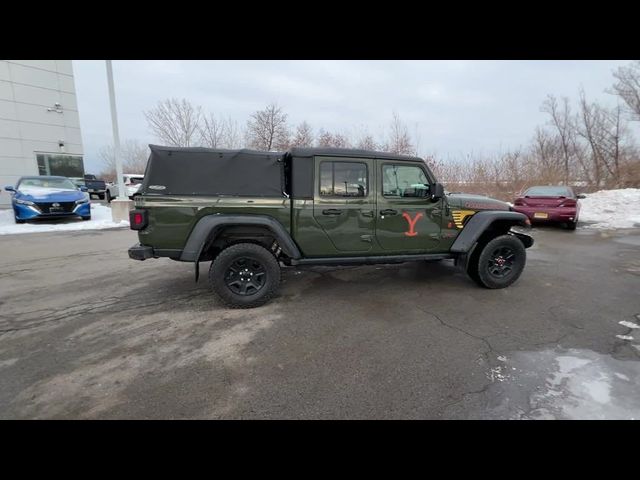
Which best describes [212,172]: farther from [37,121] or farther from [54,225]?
[37,121]

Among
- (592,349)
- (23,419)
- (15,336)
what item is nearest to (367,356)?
(592,349)

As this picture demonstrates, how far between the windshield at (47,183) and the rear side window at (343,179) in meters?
11.6

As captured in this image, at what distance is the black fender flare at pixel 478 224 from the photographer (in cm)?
438

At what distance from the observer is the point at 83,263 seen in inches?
235

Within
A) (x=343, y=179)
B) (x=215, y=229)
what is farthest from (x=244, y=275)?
(x=343, y=179)

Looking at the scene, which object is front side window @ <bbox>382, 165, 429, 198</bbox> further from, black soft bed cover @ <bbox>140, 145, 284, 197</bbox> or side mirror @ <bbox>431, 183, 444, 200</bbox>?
black soft bed cover @ <bbox>140, 145, 284, 197</bbox>

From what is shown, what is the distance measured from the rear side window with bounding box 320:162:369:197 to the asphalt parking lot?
149 centimetres

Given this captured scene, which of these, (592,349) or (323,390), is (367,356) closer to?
(323,390)

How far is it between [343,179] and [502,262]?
2.87 metres

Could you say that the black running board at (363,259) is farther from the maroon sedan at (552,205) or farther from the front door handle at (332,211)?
the maroon sedan at (552,205)

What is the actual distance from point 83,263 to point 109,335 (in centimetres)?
373

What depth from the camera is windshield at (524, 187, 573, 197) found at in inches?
402

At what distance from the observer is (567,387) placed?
2.37 m

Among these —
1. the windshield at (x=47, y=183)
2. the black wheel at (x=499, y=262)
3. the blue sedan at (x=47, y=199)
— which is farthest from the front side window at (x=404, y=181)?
the windshield at (x=47, y=183)
